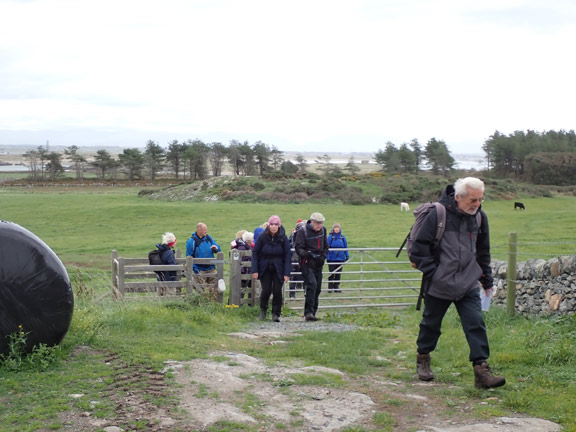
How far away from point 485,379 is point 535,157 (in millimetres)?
75857

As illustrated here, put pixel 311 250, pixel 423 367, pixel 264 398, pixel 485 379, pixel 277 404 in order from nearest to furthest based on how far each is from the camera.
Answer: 1. pixel 277 404
2. pixel 264 398
3. pixel 485 379
4. pixel 423 367
5. pixel 311 250

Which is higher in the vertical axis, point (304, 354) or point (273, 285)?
point (273, 285)

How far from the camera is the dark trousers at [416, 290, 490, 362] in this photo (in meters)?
6.16

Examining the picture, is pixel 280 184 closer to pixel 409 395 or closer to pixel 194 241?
pixel 194 241

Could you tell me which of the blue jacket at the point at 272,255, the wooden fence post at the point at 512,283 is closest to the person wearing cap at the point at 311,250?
the blue jacket at the point at 272,255

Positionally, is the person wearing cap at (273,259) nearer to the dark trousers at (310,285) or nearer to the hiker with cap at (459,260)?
the dark trousers at (310,285)

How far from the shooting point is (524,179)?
7925 cm

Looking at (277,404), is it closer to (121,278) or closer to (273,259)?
(273,259)

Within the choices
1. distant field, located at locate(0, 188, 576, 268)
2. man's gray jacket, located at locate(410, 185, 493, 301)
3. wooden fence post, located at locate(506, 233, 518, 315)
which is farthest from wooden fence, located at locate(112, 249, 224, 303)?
distant field, located at locate(0, 188, 576, 268)

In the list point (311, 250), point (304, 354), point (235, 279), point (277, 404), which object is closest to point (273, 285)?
point (311, 250)

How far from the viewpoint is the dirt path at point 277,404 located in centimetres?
509

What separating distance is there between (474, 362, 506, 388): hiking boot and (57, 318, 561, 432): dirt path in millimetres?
312

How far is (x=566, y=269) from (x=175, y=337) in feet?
18.8

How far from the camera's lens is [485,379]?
6016mm
